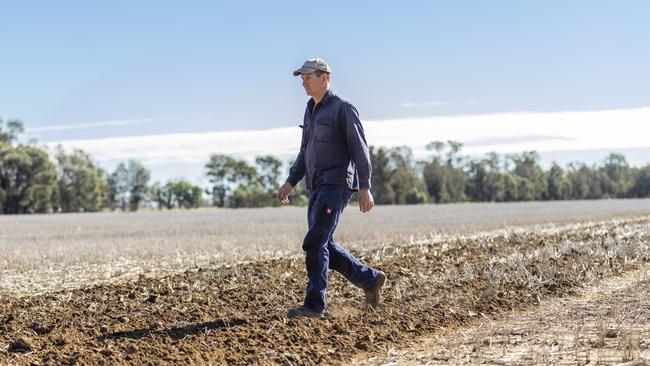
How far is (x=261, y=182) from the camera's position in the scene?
369 ft

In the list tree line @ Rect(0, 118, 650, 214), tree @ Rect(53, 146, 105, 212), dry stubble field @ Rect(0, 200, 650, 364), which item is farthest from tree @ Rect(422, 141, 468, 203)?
dry stubble field @ Rect(0, 200, 650, 364)

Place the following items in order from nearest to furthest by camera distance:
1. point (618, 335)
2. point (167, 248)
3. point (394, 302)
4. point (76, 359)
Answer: point (76, 359)
point (618, 335)
point (394, 302)
point (167, 248)

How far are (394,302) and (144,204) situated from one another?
347ft

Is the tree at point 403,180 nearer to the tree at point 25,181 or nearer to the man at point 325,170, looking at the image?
the tree at point 25,181

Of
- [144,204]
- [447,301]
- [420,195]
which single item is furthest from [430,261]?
[144,204]

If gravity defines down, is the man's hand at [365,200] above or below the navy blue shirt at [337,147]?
below

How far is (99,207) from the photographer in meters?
88.2

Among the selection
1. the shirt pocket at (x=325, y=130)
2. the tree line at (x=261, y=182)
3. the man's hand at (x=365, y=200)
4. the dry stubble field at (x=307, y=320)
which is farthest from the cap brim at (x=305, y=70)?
the tree line at (x=261, y=182)

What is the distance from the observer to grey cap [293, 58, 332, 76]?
7.00m

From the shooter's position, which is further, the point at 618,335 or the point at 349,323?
the point at 349,323

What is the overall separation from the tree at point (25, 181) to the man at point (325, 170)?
71.7m

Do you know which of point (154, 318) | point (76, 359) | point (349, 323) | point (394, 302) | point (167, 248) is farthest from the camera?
point (167, 248)

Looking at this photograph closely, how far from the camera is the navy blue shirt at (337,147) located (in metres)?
7.04

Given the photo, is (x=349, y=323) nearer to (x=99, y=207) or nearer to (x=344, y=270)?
(x=344, y=270)
